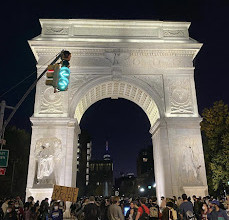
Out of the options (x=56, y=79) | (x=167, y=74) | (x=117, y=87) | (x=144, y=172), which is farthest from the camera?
(x=144, y=172)

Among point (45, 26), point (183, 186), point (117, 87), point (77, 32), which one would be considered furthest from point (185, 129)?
point (45, 26)

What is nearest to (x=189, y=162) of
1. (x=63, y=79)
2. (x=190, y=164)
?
(x=190, y=164)

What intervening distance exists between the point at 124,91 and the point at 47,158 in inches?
376

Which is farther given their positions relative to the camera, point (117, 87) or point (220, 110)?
point (220, 110)

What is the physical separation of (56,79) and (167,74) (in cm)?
1686

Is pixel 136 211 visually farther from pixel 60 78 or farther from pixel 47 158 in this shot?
pixel 47 158

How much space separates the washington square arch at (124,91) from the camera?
19.2m

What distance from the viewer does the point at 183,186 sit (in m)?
18.7

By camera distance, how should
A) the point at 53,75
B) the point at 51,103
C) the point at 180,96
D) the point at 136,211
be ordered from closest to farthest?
the point at 53,75, the point at 136,211, the point at 51,103, the point at 180,96

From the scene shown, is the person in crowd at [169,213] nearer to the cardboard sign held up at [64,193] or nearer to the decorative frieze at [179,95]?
the cardboard sign held up at [64,193]

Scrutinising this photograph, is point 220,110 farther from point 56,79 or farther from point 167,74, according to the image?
point 56,79

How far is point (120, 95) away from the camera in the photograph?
2552cm

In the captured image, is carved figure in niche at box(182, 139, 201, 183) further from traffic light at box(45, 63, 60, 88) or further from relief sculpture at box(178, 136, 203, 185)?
traffic light at box(45, 63, 60, 88)

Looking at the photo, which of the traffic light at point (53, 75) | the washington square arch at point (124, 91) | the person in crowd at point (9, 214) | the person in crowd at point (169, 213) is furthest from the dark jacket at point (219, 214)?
the washington square arch at point (124, 91)
